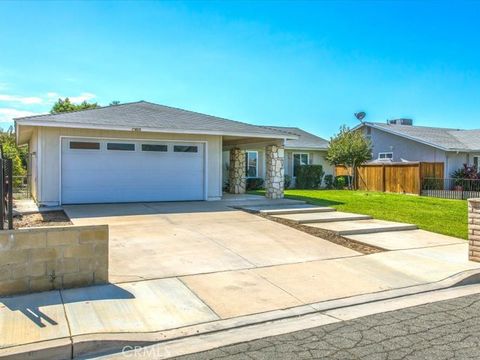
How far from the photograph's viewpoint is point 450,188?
77.8 ft

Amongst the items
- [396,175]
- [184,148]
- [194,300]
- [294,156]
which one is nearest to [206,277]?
[194,300]

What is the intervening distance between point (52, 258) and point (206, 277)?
7.39 feet

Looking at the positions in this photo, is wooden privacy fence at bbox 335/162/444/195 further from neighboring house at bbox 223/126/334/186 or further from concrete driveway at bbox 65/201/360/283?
concrete driveway at bbox 65/201/360/283

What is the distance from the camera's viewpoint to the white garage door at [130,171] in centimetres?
1403

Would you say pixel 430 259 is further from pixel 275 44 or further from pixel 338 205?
pixel 275 44

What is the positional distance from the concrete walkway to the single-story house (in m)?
3.22

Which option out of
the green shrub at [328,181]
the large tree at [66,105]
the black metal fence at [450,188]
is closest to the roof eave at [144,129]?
the black metal fence at [450,188]

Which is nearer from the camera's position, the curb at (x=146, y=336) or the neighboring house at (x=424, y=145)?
the curb at (x=146, y=336)

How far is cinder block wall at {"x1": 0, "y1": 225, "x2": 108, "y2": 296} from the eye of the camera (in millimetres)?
5406

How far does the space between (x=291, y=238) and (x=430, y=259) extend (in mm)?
2901

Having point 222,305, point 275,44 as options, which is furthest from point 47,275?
point 275,44

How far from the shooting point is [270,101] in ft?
91.7

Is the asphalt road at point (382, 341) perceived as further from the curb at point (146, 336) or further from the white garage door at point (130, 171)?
the white garage door at point (130, 171)

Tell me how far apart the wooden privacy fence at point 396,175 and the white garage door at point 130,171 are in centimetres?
1249
